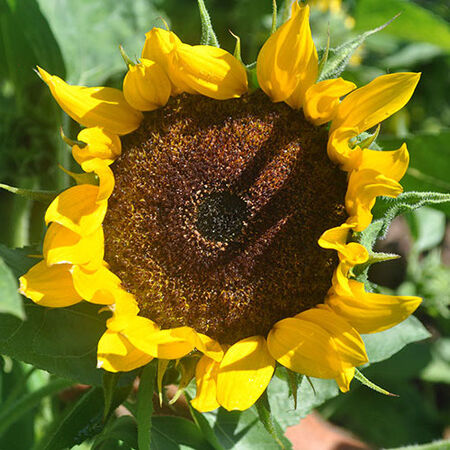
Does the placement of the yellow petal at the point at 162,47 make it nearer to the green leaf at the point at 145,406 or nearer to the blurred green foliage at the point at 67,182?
the blurred green foliage at the point at 67,182

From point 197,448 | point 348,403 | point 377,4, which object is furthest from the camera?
point 348,403

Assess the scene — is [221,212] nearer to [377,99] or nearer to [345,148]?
[345,148]

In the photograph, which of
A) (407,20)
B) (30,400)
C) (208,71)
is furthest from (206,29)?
(407,20)

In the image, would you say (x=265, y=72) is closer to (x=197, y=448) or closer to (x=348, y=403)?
(x=197, y=448)

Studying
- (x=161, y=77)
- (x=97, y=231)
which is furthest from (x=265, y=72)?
(x=97, y=231)

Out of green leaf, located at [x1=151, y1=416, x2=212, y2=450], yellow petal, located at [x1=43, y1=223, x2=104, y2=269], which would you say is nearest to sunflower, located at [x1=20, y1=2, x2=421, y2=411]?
yellow petal, located at [x1=43, y1=223, x2=104, y2=269]

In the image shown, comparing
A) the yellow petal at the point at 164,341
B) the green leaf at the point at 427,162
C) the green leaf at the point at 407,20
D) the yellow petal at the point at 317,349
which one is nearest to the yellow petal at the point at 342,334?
the yellow petal at the point at 317,349
